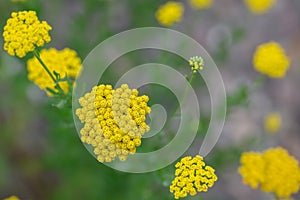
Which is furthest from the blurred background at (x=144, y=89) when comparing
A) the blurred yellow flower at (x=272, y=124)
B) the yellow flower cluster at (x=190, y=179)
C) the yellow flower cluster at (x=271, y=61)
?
the yellow flower cluster at (x=190, y=179)

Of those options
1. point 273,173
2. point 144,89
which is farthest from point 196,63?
point 144,89

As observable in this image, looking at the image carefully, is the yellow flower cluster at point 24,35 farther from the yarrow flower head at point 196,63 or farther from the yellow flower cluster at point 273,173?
the yellow flower cluster at point 273,173

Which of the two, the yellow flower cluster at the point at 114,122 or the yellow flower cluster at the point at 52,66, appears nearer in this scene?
the yellow flower cluster at the point at 114,122

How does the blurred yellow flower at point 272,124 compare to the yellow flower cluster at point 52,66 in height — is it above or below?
below

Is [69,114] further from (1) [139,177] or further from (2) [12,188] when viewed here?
(2) [12,188]

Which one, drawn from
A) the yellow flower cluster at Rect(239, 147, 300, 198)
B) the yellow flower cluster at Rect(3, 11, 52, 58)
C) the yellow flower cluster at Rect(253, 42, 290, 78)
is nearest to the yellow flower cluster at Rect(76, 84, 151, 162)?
the yellow flower cluster at Rect(3, 11, 52, 58)

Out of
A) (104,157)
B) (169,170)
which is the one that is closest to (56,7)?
(169,170)
